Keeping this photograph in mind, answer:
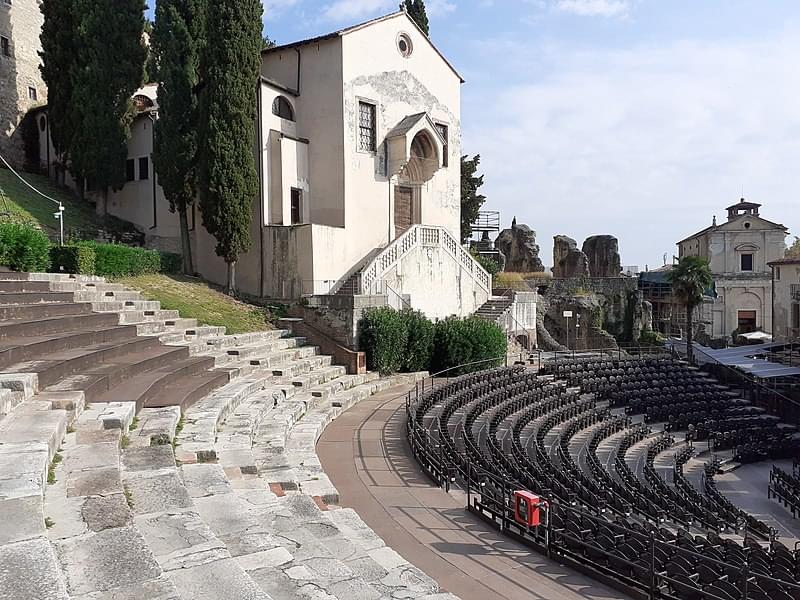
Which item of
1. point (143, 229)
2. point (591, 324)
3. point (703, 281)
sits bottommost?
point (591, 324)

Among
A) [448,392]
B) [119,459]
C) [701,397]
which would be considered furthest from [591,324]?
[119,459]

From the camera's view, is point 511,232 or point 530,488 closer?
point 530,488

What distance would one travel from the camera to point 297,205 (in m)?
26.6

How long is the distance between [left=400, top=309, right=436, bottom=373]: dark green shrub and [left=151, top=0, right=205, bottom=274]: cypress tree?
9.80 metres

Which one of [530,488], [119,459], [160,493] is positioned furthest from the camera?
[530,488]

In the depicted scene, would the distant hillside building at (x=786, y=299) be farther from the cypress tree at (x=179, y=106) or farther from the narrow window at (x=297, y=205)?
the cypress tree at (x=179, y=106)

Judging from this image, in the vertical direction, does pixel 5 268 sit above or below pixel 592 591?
above

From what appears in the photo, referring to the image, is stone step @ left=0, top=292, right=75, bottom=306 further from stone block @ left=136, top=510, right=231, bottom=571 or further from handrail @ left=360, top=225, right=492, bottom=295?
handrail @ left=360, top=225, right=492, bottom=295

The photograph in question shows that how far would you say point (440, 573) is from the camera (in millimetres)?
7707

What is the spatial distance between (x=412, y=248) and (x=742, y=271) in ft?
133

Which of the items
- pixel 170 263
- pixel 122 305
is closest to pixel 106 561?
pixel 122 305

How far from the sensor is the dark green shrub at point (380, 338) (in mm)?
21906

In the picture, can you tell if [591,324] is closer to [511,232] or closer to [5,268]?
[511,232]

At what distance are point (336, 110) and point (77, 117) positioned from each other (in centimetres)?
1103
